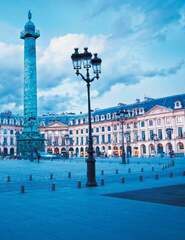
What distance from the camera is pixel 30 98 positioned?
70438 millimetres

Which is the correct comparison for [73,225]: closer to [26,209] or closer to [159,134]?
[26,209]

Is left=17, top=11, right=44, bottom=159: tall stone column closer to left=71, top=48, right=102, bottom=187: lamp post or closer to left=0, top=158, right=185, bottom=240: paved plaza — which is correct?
left=71, top=48, right=102, bottom=187: lamp post

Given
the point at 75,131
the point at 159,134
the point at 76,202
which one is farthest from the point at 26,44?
the point at 76,202

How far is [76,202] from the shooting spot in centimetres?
1171

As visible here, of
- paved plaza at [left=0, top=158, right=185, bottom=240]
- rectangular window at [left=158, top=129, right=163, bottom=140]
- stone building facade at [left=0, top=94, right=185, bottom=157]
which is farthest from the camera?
rectangular window at [left=158, top=129, right=163, bottom=140]

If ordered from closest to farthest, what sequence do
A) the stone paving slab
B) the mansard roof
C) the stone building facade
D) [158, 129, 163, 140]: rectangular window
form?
the stone paving slab → the stone building facade → the mansard roof → [158, 129, 163, 140]: rectangular window

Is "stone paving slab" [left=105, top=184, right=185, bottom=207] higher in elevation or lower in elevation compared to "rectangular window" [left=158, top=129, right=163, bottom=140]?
lower

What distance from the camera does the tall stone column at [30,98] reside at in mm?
70312

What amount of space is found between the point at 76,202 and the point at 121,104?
312 ft

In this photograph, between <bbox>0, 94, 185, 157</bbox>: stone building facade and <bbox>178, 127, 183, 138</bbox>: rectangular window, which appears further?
<bbox>0, 94, 185, 157</bbox>: stone building facade

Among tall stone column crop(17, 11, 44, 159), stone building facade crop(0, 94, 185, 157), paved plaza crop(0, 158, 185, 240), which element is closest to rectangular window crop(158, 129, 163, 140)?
stone building facade crop(0, 94, 185, 157)

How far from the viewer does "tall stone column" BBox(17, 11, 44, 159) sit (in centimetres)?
7031

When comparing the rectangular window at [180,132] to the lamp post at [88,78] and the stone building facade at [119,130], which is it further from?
the lamp post at [88,78]

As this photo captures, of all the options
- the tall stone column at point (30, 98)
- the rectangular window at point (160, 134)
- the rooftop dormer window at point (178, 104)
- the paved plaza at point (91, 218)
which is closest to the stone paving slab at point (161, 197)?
the paved plaza at point (91, 218)
